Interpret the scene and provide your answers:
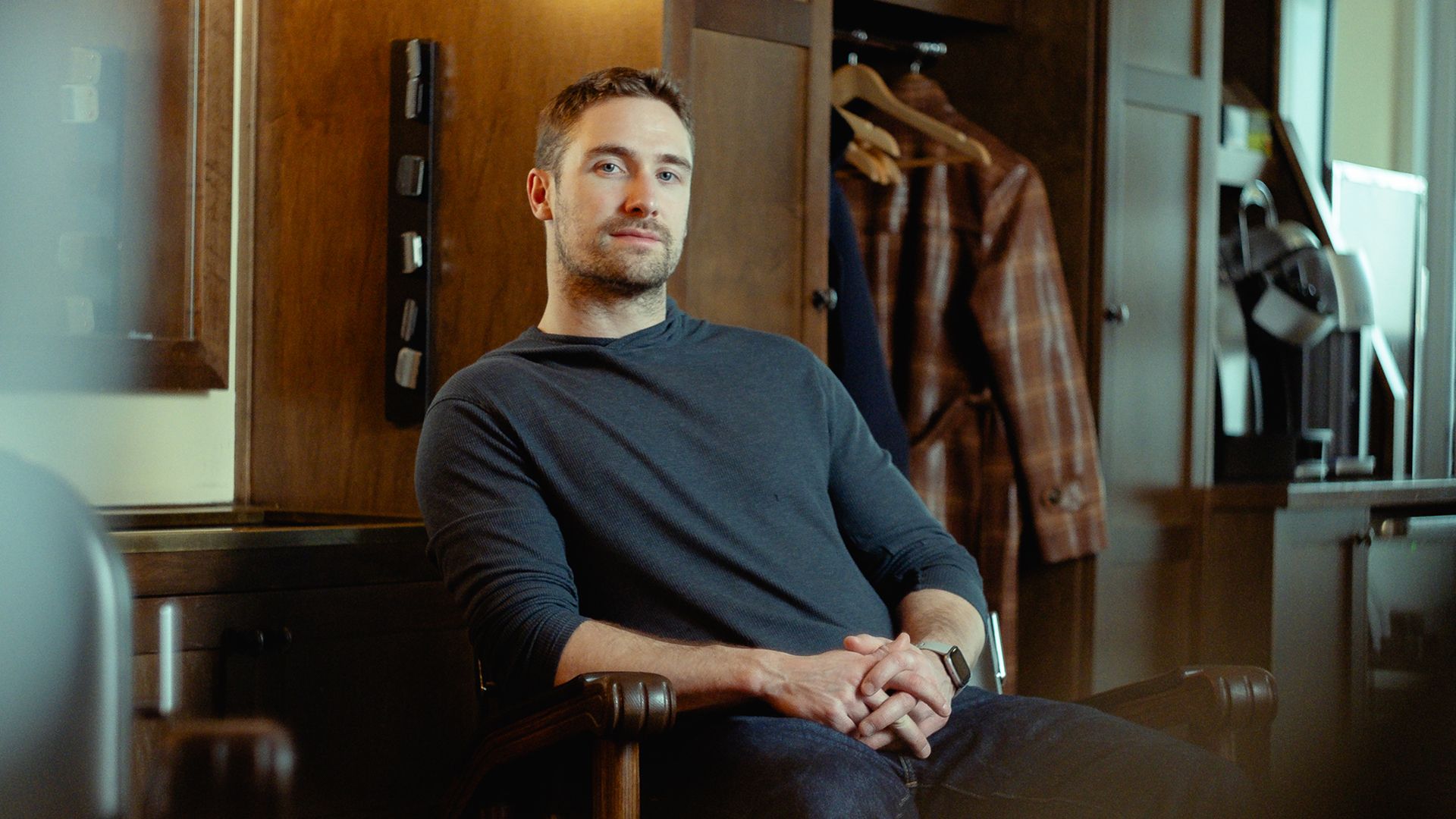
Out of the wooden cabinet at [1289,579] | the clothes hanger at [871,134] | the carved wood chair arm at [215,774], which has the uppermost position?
the clothes hanger at [871,134]

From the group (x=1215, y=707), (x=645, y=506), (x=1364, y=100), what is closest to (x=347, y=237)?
(x=645, y=506)

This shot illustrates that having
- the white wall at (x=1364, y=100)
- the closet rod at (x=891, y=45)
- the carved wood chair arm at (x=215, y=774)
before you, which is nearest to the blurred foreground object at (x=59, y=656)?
the carved wood chair arm at (x=215, y=774)

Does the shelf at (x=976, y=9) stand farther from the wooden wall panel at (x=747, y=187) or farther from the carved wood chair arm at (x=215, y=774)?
the carved wood chair arm at (x=215, y=774)

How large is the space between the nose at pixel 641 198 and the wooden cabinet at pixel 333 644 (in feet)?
1.68

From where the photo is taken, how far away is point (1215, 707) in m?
1.40

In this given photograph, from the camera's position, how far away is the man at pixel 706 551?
130 cm

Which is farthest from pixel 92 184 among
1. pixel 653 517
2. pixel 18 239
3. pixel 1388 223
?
pixel 1388 223

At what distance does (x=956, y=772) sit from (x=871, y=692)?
158mm

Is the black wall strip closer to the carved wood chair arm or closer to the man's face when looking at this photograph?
the man's face

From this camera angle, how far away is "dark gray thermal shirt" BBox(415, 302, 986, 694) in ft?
4.48

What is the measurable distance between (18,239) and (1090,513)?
1.97 m

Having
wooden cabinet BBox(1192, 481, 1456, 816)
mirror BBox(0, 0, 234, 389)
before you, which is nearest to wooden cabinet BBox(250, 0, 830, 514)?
mirror BBox(0, 0, 234, 389)

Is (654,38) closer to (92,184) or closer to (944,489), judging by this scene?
(92,184)

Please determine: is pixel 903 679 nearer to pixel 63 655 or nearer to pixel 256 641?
pixel 256 641
